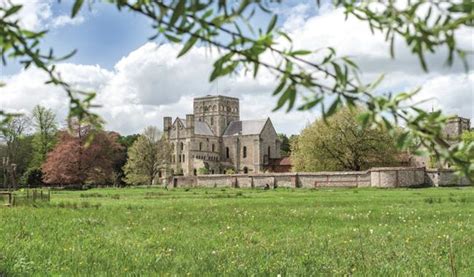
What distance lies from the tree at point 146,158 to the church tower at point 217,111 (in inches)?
1019

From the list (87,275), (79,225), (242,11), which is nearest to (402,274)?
(87,275)

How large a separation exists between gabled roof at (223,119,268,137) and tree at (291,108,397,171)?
171 ft

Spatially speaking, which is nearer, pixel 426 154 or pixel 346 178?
pixel 426 154

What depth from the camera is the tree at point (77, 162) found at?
84438mm

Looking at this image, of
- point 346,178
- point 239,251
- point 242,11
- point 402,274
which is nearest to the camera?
point 242,11

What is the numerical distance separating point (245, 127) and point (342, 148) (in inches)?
2332

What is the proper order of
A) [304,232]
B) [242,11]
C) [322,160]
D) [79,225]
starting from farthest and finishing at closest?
[322,160]
[79,225]
[304,232]
[242,11]

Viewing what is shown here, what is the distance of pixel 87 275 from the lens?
25.0ft

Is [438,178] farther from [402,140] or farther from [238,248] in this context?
[402,140]

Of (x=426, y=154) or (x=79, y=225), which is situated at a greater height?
(x=426, y=154)

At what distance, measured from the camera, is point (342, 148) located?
78.4m

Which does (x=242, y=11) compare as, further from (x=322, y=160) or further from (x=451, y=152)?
(x=322, y=160)

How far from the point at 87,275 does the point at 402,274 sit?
13.2 ft

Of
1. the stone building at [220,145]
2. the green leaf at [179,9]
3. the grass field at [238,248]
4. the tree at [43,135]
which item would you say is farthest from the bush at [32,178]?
the green leaf at [179,9]
